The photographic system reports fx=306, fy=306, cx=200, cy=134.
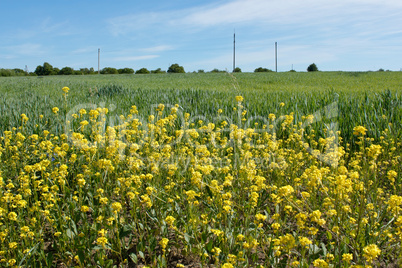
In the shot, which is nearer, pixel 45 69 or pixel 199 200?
pixel 199 200

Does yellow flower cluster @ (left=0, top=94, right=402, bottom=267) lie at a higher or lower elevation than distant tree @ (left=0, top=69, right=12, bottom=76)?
lower

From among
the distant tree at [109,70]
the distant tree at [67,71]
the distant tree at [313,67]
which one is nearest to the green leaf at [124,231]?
the distant tree at [313,67]

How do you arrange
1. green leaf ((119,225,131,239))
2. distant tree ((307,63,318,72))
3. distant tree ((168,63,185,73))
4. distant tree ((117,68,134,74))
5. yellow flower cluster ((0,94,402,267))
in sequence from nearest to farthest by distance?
1. yellow flower cluster ((0,94,402,267))
2. green leaf ((119,225,131,239))
3. distant tree ((307,63,318,72))
4. distant tree ((168,63,185,73))
5. distant tree ((117,68,134,74))

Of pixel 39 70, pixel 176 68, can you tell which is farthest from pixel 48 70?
pixel 176 68

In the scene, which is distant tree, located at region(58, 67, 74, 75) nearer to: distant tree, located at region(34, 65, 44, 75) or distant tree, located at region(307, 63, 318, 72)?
distant tree, located at region(34, 65, 44, 75)

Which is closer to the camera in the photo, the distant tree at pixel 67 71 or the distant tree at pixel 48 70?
the distant tree at pixel 67 71

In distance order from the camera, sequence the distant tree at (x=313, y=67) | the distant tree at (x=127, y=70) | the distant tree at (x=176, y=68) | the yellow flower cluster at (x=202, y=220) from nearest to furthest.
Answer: the yellow flower cluster at (x=202, y=220)
the distant tree at (x=313, y=67)
the distant tree at (x=176, y=68)
the distant tree at (x=127, y=70)

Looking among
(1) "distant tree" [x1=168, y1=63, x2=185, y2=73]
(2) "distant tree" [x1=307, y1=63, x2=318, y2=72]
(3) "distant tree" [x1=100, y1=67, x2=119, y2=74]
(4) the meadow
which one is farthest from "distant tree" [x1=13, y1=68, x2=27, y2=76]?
(4) the meadow

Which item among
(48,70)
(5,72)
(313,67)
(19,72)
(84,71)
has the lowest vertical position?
(5,72)

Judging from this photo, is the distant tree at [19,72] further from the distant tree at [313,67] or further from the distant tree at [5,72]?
the distant tree at [313,67]

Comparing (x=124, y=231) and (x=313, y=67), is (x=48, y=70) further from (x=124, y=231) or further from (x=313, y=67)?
(x=124, y=231)

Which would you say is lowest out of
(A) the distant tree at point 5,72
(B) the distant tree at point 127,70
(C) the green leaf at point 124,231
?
(C) the green leaf at point 124,231

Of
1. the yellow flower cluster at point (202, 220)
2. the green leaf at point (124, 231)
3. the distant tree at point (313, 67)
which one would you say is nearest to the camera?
the yellow flower cluster at point (202, 220)

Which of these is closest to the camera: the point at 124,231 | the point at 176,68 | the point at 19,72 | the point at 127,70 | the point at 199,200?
the point at 124,231
